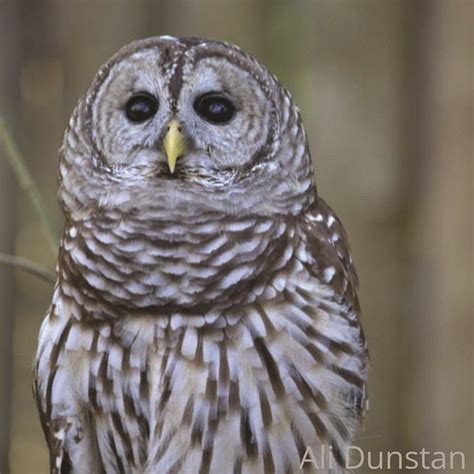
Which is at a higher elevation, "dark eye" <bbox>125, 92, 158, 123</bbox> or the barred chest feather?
"dark eye" <bbox>125, 92, 158, 123</bbox>

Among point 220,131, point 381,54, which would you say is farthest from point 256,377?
point 381,54

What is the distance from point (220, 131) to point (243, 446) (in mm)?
816

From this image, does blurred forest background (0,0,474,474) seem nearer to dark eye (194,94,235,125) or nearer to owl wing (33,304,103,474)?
owl wing (33,304,103,474)

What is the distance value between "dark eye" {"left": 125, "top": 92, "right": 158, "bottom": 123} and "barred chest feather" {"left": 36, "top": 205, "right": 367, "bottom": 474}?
1.20 ft

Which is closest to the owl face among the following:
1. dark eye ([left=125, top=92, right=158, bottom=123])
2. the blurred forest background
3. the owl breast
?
dark eye ([left=125, top=92, right=158, bottom=123])

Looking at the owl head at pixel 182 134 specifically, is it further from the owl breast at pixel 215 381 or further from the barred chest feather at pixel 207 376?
the owl breast at pixel 215 381

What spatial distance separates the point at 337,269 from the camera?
3213 mm

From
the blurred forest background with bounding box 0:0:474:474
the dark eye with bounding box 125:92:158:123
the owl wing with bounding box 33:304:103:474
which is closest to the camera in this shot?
the dark eye with bounding box 125:92:158:123

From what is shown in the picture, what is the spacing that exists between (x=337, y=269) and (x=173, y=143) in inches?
24.7

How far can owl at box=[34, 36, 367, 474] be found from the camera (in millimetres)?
2977

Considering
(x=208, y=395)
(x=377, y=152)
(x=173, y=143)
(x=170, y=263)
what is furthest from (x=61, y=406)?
(x=377, y=152)

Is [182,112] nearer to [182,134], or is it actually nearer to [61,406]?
[182,134]

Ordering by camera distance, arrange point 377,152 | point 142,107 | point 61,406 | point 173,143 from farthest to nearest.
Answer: point 377,152 < point 61,406 < point 142,107 < point 173,143

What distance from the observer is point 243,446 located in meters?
3.08
